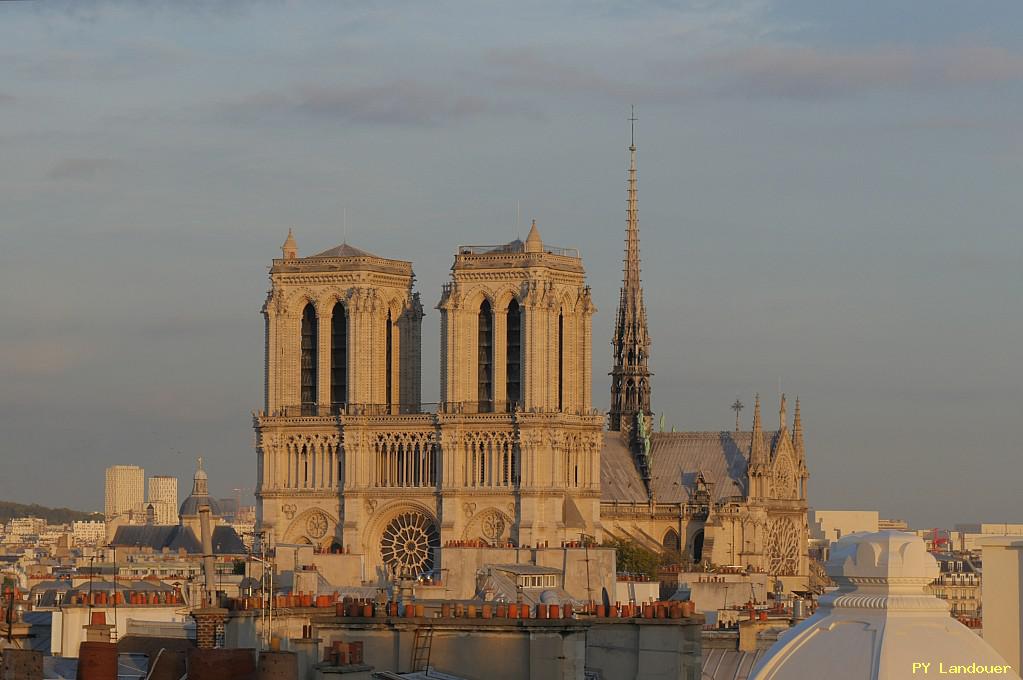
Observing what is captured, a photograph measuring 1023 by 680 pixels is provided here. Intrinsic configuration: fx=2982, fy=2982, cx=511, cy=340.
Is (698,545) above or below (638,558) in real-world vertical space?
above

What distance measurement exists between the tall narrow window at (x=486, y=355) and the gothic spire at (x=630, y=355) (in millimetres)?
26611

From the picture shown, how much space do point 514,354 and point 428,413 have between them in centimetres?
583

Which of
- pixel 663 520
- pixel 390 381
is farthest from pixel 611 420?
pixel 390 381

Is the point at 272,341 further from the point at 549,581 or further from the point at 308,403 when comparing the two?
the point at 549,581

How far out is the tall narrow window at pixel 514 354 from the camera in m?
142

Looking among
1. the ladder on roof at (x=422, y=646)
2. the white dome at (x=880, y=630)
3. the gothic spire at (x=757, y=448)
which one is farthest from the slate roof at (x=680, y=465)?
the white dome at (x=880, y=630)

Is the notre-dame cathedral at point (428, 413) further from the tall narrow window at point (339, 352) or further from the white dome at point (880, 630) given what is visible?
the white dome at point (880, 630)

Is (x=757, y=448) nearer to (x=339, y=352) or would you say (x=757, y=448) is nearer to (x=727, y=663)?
(x=339, y=352)

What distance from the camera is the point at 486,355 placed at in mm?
143000

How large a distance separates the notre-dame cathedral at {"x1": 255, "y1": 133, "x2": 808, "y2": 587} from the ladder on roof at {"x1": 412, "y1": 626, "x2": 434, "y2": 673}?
9626 cm

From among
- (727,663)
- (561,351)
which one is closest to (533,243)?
(561,351)

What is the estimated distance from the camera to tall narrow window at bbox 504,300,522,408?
141500mm

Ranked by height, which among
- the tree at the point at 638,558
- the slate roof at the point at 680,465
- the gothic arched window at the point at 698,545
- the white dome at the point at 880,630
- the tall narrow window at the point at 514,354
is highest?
the tall narrow window at the point at 514,354

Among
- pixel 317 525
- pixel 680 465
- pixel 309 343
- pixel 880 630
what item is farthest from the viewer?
pixel 680 465
